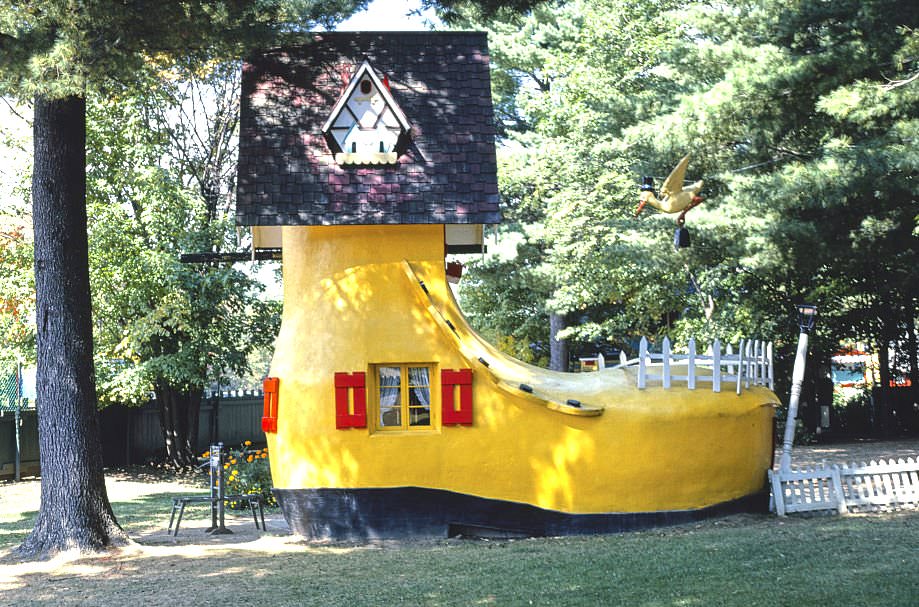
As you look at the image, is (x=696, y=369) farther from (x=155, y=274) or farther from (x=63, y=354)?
(x=155, y=274)

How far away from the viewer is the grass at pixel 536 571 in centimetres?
895

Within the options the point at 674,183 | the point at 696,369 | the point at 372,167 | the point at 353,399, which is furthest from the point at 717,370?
the point at 372,167

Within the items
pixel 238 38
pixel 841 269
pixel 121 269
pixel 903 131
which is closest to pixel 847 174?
pixel 903 131

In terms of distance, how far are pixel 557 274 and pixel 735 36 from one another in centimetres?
937

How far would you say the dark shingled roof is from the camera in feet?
43.1

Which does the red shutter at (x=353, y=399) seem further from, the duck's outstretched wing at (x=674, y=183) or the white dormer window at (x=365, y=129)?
the duck's outstretched wing at (x=674, y=183)

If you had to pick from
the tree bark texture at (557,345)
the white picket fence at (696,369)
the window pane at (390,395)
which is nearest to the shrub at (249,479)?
the window pane at (390,395)

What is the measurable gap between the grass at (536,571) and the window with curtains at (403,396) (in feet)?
5.20

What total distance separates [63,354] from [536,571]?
652cm

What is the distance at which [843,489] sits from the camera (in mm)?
13984

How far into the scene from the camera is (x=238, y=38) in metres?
12.6

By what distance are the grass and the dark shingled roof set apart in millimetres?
4343

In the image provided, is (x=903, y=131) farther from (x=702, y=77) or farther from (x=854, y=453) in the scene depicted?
(x=854, y=453)

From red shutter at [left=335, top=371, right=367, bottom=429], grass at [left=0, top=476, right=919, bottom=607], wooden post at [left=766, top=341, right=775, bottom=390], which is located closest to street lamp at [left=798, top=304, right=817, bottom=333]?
wooden post at [left=766, top=341, right=775, bottom=390]
